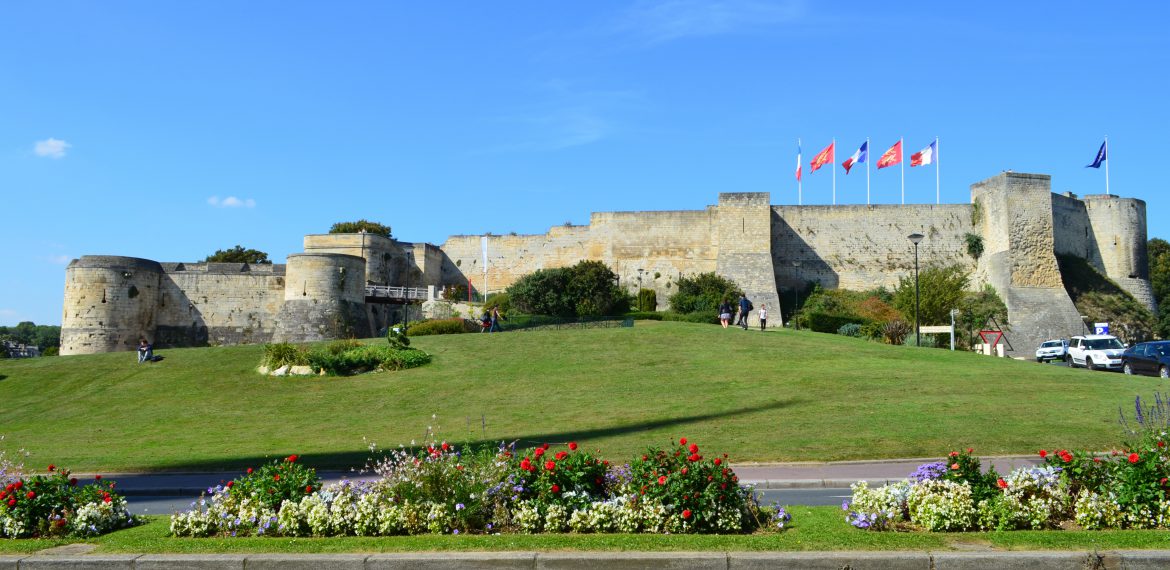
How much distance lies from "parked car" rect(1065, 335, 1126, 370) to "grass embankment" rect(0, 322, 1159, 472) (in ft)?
14.7

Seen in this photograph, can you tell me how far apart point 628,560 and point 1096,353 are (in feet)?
83.3

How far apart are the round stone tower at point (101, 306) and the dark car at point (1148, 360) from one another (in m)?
40.7

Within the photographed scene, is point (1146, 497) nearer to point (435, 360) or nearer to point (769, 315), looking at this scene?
point (435, 360)

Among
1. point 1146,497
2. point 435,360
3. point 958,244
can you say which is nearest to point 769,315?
point 958,244

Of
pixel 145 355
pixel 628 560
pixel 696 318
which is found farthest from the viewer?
pixel 696 318

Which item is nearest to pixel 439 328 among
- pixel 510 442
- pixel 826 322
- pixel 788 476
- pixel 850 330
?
pixel 826 322

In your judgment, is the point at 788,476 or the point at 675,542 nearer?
the point at 675,542

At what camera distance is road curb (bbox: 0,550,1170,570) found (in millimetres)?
6371

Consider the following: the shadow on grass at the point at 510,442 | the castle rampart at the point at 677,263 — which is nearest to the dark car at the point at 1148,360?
the shadow on grass at the point at 510,442

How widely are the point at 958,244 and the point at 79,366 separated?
4344cm

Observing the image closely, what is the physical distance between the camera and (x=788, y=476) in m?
11.9

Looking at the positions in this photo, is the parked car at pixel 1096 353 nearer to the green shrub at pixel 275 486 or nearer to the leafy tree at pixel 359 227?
the green shrub at pixel 275 486

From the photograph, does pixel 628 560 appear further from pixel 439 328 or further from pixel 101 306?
pixel 101 306

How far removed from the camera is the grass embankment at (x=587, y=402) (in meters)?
14.8
